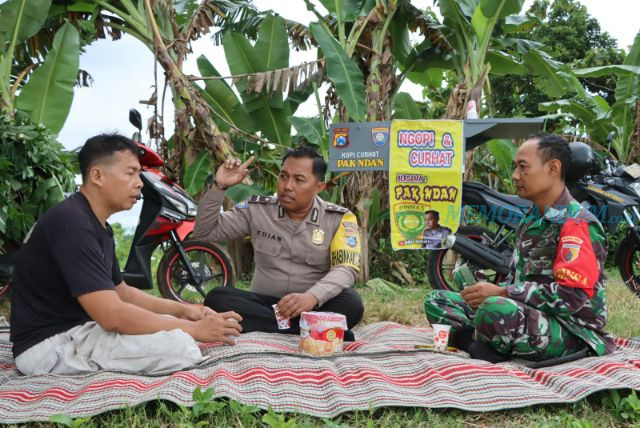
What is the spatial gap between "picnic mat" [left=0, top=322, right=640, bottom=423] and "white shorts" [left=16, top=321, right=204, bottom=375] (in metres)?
0.07

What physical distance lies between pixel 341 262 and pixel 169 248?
202 centimetres

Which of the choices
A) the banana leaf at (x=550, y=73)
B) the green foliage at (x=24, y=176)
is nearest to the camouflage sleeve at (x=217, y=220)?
the green foliage at (x=24, y=176)

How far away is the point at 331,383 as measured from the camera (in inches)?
91.1

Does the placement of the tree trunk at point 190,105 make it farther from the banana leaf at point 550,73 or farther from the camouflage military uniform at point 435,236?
the banana leaf at point 550,73

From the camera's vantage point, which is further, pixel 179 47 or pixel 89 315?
pixel 179 47

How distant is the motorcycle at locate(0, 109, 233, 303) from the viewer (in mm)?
4734

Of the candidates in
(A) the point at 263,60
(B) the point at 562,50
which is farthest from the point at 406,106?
(B) the point at 562,50

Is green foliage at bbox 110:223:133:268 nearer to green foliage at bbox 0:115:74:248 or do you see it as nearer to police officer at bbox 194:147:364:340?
green foliage at bbox 0:115:74:248

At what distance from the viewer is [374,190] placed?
6.45m

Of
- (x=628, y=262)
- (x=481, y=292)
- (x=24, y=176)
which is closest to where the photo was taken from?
(x=481, y=292)

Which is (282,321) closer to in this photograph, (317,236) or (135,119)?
(317,236)

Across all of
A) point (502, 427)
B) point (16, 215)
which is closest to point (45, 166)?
point (16, 215)

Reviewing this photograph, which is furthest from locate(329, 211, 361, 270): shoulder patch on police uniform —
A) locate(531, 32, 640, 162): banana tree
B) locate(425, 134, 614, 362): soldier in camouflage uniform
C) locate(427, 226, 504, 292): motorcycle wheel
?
locate(531, 32, 640, 162): banana tree

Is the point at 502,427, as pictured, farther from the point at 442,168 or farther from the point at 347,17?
the point at 347,17
